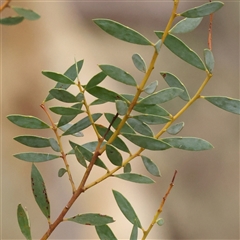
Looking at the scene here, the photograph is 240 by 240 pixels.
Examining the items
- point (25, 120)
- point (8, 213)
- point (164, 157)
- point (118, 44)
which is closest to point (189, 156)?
point (164, 157)

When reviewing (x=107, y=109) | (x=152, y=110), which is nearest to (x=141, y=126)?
(x=152, y=110)

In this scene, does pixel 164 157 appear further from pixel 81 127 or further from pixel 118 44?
pixel 81 127

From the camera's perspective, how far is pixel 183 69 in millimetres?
903

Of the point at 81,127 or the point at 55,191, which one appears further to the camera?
the point at 55,191

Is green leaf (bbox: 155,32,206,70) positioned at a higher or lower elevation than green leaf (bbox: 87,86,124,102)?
higher

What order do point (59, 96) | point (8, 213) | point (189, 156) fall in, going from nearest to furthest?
point (59, 96) → point (8, 213) → point (189, 156)

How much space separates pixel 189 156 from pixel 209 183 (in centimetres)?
10

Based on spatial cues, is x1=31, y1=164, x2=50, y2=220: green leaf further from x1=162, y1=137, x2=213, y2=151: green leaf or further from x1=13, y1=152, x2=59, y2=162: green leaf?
x1=162, y1=137, x2=213, y2=151: green leaf

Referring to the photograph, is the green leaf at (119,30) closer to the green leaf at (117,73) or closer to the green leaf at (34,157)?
the green leaf at (117,73)

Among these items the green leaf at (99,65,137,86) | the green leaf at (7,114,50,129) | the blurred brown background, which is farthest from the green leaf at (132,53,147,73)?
the blurred brown background

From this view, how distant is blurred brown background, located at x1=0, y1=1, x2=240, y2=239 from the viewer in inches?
32.0

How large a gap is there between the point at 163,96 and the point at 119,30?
74 millimetres

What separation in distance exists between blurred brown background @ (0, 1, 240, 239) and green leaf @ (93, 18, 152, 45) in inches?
21.9

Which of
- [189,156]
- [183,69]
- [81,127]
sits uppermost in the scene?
[183,69]
